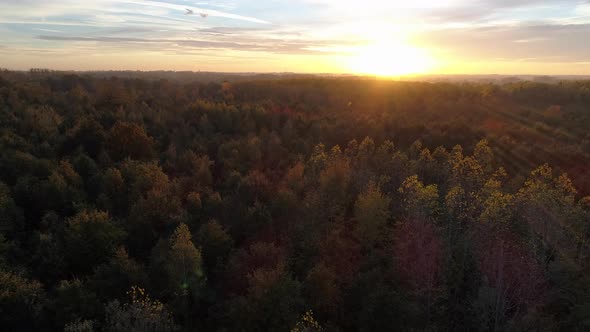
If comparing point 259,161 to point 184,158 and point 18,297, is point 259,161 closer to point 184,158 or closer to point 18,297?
point 184,158

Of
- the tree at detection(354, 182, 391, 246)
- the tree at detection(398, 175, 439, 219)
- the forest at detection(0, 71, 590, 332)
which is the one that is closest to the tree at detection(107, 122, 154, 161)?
the forest at detection(0, 71, 590, 332)

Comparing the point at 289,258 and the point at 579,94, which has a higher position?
the point at 579,94

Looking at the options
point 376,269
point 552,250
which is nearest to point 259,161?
point 376,269

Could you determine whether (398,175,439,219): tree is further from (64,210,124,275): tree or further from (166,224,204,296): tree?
(64,210,124,275): tree

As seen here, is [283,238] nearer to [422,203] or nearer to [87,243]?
[422,203]

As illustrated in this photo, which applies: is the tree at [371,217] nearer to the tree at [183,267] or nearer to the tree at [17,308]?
the tree at [183,267]

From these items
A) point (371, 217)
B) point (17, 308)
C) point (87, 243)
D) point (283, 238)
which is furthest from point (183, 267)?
point (371, 217)

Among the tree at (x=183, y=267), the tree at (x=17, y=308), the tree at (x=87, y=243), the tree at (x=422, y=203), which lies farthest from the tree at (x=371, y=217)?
the tree at (x=17, y=308)

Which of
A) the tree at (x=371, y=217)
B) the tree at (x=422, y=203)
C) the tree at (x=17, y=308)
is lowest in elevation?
the tree at (x=17, y=308)
